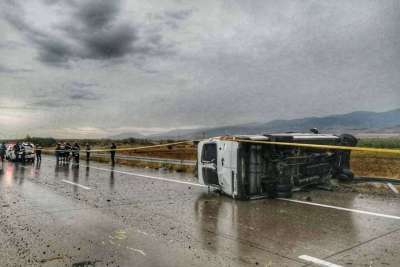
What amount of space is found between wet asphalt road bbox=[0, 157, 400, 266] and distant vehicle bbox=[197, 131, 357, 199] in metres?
0.45

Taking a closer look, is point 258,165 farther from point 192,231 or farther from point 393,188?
point 393,188

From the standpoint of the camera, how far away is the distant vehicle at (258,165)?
29.3 feet

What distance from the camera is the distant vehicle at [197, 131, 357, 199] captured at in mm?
8922

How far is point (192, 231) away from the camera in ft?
20.2

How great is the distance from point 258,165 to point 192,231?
11.4ft

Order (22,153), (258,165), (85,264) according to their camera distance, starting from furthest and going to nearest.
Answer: (22,153) < (258,165) < (85,264)

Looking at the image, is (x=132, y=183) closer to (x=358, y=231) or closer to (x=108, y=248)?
(x=108, y=248)

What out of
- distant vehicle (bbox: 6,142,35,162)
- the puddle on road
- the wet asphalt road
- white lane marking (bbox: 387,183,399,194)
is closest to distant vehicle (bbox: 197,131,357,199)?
the wet asphalt road

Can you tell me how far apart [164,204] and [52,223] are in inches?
107

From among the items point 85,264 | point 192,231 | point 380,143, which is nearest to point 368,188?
point 192,231

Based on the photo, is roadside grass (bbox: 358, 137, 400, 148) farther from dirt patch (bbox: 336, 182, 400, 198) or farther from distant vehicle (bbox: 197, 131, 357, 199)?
distant vehicle (bbox: 197, 131, 357, 199)

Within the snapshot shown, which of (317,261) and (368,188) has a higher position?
(368,188)

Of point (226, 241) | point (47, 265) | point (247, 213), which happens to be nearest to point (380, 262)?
point (226, 241)

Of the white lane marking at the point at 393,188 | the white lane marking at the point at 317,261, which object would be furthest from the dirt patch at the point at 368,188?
the white lane marking at the point at 317,261
